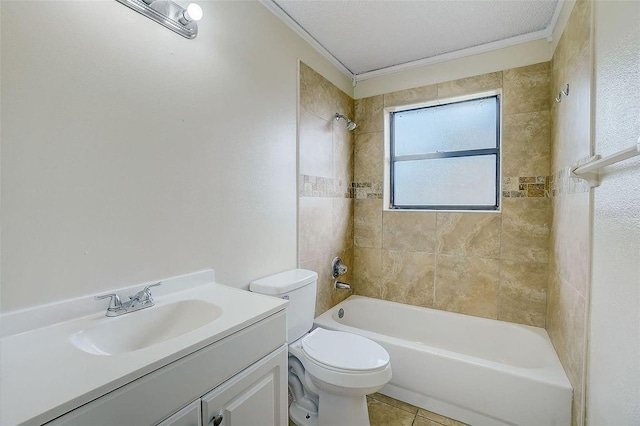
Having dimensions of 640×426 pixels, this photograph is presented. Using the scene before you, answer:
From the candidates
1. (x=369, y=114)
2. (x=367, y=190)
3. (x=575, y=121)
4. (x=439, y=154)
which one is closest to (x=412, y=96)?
(x=369, y=114)

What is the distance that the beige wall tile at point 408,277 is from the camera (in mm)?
2332

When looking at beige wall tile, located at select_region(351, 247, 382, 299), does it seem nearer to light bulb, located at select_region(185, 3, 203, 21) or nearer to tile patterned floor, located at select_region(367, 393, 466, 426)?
tile patterned floor, located at select_region(367, 393, 466, 426)

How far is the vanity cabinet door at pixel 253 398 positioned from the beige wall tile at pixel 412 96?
2170mm

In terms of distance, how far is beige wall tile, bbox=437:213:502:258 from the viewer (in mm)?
2096

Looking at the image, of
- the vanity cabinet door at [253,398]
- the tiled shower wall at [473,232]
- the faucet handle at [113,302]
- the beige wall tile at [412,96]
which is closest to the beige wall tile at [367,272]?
the tiled shower wall at [473,232]

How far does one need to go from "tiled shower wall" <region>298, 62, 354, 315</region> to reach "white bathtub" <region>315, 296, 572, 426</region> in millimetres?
444

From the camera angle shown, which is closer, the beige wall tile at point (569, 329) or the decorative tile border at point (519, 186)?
the beige wall tile at point (569, 329)

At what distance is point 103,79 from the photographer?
3.15ft

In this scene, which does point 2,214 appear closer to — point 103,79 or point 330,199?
point 103,79

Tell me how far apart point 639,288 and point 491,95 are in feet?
5.96

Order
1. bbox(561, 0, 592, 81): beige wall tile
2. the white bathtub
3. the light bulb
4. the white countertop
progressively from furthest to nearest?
the white bathtub → bbox(561, 0, 592, 81): beige wall tile → the light bulb → the white countertop

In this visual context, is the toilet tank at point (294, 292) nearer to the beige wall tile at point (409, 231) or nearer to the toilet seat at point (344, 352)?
the toilet seat at point (344, 352)

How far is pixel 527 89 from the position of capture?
1.97m

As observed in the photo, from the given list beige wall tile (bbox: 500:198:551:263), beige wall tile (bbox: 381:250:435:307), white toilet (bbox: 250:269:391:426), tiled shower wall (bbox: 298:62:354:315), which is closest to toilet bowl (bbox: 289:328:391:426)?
white toilet (bbox: 250:269:391:426)
